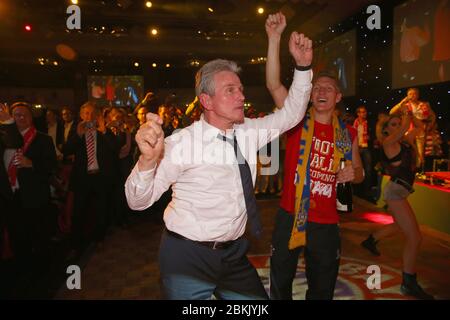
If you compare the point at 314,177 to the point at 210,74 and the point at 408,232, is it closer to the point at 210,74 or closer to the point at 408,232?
the point at 210,74

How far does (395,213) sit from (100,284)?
9.93 feet

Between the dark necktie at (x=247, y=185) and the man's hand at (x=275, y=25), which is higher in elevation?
the man's hand at (x=275, y=25)

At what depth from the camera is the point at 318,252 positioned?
8.85 ft

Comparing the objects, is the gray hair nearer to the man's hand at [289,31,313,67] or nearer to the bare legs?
the man's hand at [289,31,313,67]

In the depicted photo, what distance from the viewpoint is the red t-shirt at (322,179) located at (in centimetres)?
274

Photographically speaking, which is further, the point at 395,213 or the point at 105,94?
the point at 105,94

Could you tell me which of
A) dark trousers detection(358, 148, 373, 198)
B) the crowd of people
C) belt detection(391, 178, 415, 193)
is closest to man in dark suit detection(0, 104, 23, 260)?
the crowd of people

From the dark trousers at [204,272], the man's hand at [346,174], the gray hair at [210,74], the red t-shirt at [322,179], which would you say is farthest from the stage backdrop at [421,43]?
the dark trousers at [204,272]

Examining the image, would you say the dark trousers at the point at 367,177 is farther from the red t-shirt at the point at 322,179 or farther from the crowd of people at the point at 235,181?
the red t-shirt at the point at 322,179

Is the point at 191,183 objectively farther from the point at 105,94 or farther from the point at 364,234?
the point at 105,94

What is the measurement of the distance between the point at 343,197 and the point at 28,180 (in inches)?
137

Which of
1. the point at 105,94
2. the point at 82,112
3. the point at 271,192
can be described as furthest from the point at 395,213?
the point at 105,94

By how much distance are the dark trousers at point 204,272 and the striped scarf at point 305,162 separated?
0.64m

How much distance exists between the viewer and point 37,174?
4.58 meters
